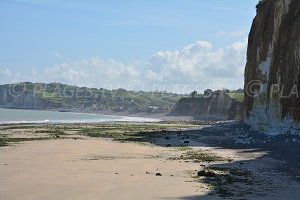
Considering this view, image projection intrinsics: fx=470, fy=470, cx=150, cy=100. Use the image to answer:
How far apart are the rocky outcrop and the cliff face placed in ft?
113

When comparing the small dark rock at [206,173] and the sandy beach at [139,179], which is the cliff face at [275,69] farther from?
the small dark rock at [206,173]

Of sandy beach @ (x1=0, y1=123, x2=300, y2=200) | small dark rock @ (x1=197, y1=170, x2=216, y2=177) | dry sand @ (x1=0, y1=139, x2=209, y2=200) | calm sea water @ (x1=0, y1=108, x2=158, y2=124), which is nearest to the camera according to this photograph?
dry sand @ (x1=0, y1=139, x2=209, y2=200)

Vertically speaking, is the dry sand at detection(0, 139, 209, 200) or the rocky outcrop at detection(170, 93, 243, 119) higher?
the rocky outcrop at detection(170, 93, 243, 119)

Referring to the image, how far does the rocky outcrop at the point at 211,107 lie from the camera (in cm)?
10576

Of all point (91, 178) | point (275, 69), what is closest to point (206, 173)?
point (91, 178)

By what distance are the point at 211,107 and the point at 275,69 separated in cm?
8198

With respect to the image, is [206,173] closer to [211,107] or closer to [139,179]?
[139,179]

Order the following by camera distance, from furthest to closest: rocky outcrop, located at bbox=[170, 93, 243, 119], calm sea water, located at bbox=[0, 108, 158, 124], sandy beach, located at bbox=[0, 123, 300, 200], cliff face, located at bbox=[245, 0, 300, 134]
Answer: rocky outcrop, located at bbox=[170, 93, 243, 119]
calm sea water, located at bbox=[0, 108, 158, 124]
cliff face, located at bbox=[245, 0, 300, 134]
sandy beach, located at bbox=[0, 123, 300, 200]

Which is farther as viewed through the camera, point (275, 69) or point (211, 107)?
point (211, 107)

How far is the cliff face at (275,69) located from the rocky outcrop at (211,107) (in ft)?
113

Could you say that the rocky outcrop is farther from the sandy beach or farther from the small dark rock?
the small dark rock

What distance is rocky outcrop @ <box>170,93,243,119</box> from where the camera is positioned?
4164 inches

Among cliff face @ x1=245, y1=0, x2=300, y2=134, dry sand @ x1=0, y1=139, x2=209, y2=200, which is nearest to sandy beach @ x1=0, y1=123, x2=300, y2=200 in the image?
dry sand @ x1=0, y1=139, x2=209, y2=200

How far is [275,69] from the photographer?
4150 centimetres
